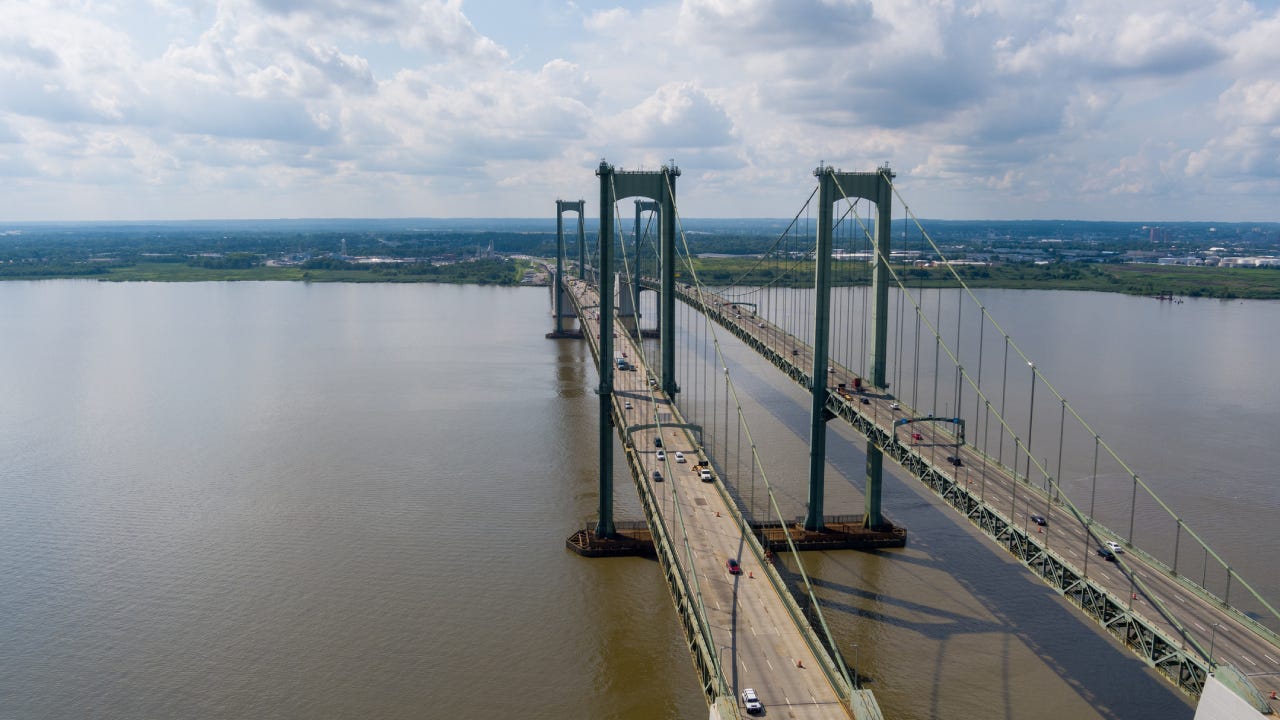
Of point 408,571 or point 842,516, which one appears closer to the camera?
point 408,571

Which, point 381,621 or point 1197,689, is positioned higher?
point 1197,689

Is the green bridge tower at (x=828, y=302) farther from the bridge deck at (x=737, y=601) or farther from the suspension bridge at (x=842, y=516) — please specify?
the bridge deck at (x=737, y=601)

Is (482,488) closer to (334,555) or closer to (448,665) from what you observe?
(334,555)

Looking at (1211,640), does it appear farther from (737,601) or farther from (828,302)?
(828,302)

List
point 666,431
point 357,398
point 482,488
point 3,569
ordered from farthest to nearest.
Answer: point 357,398 < point 482,488 < point 666,431 < point 3,569

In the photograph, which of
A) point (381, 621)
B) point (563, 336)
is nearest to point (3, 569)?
point (381, 621)

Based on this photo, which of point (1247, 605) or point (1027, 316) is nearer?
point (1247, 605)

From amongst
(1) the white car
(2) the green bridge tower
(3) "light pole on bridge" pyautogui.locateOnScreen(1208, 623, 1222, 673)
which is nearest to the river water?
(2) the green bridge tower

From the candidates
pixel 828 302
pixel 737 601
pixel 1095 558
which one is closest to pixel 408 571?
pixel 737 601
